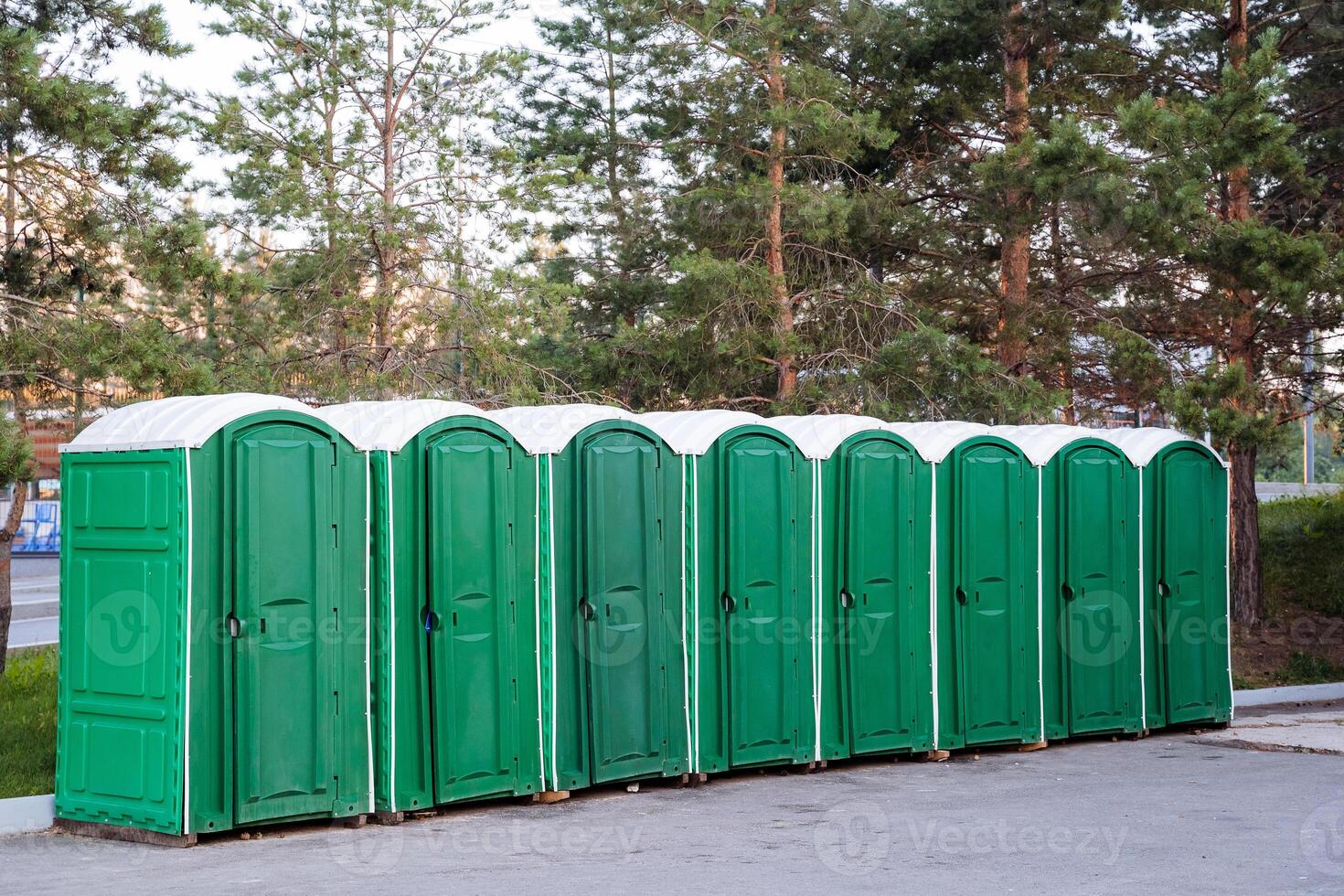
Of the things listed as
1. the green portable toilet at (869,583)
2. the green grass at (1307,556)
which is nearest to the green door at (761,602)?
the green portable toilet at (869,583)

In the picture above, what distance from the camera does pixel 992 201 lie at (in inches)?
602

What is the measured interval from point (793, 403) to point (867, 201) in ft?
8.51

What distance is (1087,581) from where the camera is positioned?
397 inches

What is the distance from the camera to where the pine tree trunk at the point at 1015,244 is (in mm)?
15445

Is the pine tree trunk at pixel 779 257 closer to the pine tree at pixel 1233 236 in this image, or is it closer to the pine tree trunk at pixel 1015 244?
the pine tree trunk at pixel 1015 244

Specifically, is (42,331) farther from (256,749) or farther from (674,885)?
(674,885)

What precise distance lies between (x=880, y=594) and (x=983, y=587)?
2.98 feet

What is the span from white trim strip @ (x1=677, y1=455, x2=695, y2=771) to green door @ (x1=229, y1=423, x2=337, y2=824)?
218 cm

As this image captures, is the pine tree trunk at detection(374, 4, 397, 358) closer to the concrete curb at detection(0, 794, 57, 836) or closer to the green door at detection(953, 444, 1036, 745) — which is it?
the green door at detection(953, 444, 1036, 745)

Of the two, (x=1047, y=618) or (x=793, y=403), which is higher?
(x=793, y=403)

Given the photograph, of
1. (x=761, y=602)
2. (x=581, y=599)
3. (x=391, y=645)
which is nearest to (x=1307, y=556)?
(x=761, y=602)

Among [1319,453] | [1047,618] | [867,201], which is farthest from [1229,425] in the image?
[1319,453]

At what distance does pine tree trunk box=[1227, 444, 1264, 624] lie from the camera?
1488 cm

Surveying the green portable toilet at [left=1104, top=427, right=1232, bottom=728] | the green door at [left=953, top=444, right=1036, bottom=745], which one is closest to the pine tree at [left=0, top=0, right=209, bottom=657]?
the green door at [left=953, top=444, right=1036, bottom=745]
